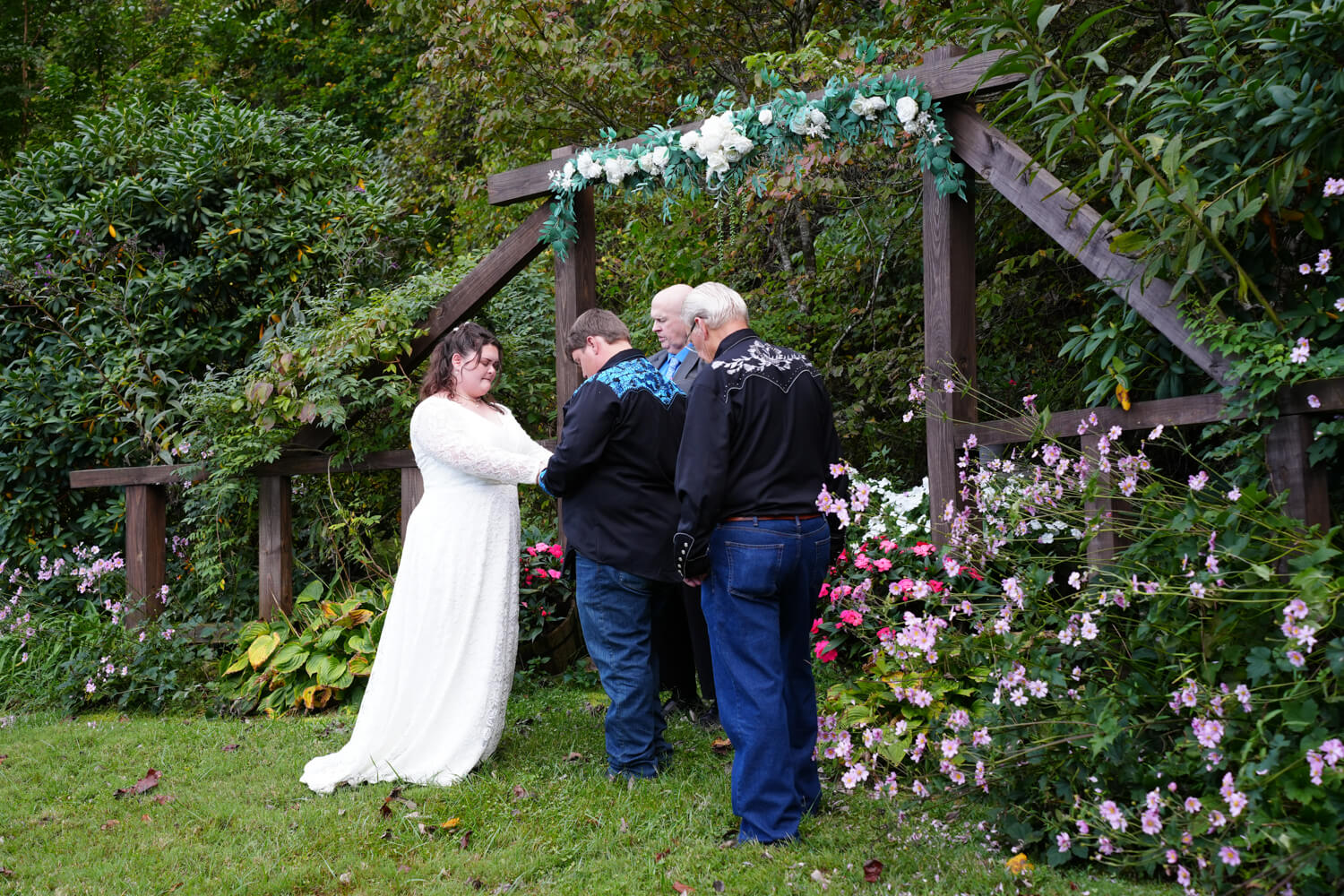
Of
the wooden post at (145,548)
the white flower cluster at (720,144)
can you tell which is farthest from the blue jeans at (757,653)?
the wooden post at (145,548)

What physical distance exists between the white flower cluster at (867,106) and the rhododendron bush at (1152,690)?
5.87ft

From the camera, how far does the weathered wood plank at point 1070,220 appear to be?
361cm

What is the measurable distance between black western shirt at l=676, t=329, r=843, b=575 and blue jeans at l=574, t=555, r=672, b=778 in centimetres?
84

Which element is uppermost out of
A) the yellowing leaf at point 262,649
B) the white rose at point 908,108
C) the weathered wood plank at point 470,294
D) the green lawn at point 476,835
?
the white rose at point 908,108

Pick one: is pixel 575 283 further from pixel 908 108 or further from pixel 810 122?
pixel 908 108

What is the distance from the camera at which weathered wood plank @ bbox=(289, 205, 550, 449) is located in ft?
19.9

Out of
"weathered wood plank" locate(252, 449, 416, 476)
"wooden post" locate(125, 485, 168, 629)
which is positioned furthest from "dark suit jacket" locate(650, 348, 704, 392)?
"wooden post" locate(125, 485, 168, 629)

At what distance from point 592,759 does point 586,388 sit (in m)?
1.59

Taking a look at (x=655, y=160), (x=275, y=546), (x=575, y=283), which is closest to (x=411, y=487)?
(x=275, y=546)

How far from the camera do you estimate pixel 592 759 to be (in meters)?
4.51

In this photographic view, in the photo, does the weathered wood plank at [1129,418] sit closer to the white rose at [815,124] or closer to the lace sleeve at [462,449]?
the white rose at [815,124]

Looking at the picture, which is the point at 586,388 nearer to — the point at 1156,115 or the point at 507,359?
the point at 1156,115

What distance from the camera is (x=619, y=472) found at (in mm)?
4188

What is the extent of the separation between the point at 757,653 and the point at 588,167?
10.7 ft
